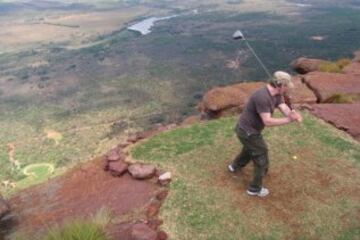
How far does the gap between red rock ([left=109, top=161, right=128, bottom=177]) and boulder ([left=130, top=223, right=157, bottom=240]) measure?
2761 millimetres

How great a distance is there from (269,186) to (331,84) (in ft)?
29.6

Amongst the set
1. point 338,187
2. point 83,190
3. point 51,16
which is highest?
point 338,187

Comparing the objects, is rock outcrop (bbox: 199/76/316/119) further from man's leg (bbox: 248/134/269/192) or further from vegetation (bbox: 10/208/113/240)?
vegetation (bbox: 10/208/113/240)

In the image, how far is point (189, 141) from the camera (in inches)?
539

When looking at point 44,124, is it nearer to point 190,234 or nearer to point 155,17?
point 190,234

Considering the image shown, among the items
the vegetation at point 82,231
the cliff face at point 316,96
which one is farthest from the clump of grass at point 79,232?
the cliff face at point 316,96

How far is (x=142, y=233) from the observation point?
32.3ft

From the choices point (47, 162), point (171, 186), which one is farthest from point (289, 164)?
point (47, 162)

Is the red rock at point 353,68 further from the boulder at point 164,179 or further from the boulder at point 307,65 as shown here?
the boulder at point 164,179

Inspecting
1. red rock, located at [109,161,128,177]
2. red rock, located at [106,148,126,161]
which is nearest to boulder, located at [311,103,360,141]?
red rock, located at [106,148,126,161]

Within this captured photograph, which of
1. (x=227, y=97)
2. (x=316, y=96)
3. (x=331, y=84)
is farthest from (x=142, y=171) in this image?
(x=331, y=84)

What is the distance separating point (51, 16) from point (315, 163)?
11972cm

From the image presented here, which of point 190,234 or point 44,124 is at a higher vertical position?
point 190,234

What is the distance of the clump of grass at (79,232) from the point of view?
30.0 ft
